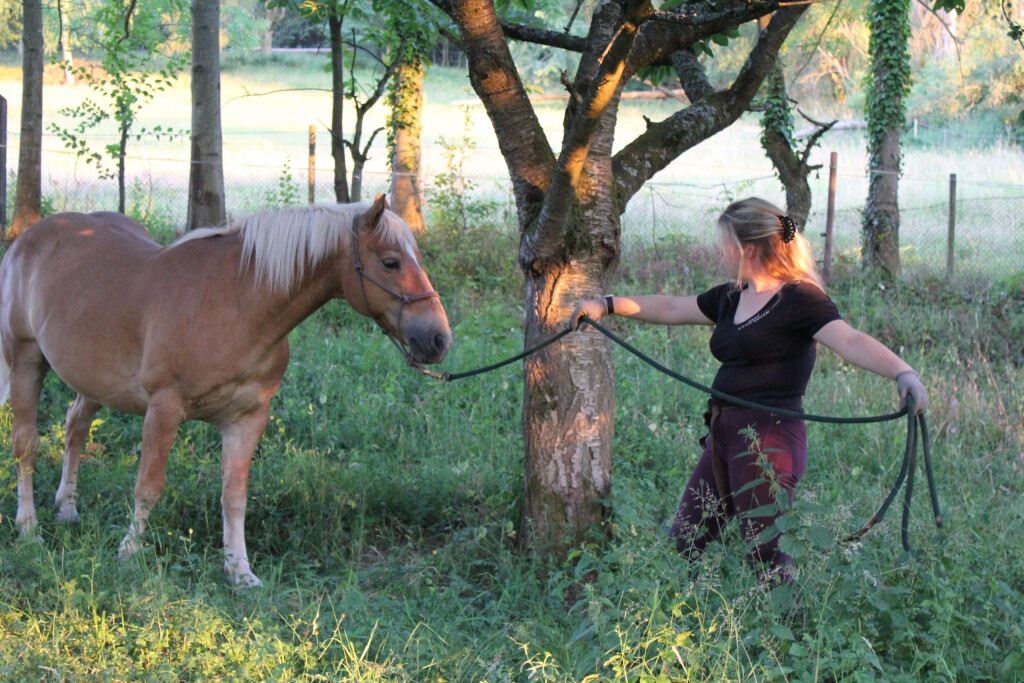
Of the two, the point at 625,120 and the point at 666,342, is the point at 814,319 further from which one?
the point at 625,120

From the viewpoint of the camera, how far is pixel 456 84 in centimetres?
4375

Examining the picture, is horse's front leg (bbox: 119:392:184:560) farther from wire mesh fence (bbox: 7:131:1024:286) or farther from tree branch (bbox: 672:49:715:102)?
wire mesh fence (bbox: 7:131:1024:286)

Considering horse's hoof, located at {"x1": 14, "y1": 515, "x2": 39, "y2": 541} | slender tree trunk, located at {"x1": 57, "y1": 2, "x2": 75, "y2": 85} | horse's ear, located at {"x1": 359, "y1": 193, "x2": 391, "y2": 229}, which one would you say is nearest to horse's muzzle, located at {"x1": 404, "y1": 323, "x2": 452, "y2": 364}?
horse's ear, located at {"x1": 359, "y1": 193, "x2": 391, "y2": 229}

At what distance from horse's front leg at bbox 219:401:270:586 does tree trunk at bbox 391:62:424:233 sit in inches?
276

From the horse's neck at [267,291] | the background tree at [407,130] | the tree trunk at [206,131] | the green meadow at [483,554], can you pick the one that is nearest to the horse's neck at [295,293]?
the horse's neck at [267,291]

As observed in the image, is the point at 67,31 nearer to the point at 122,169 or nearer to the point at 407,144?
the point at 122,169

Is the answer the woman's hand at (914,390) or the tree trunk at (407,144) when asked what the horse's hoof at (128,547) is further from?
the tree trunk at (407,144)

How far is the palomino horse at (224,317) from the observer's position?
12.9 ft

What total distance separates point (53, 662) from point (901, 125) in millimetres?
11463

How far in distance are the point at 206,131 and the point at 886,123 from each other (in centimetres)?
835

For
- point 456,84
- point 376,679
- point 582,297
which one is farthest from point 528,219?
point 456,84

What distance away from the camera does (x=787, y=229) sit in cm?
326

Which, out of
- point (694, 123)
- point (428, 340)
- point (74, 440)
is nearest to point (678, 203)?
point (694, 123)

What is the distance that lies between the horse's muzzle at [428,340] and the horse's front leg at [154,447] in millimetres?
1171
